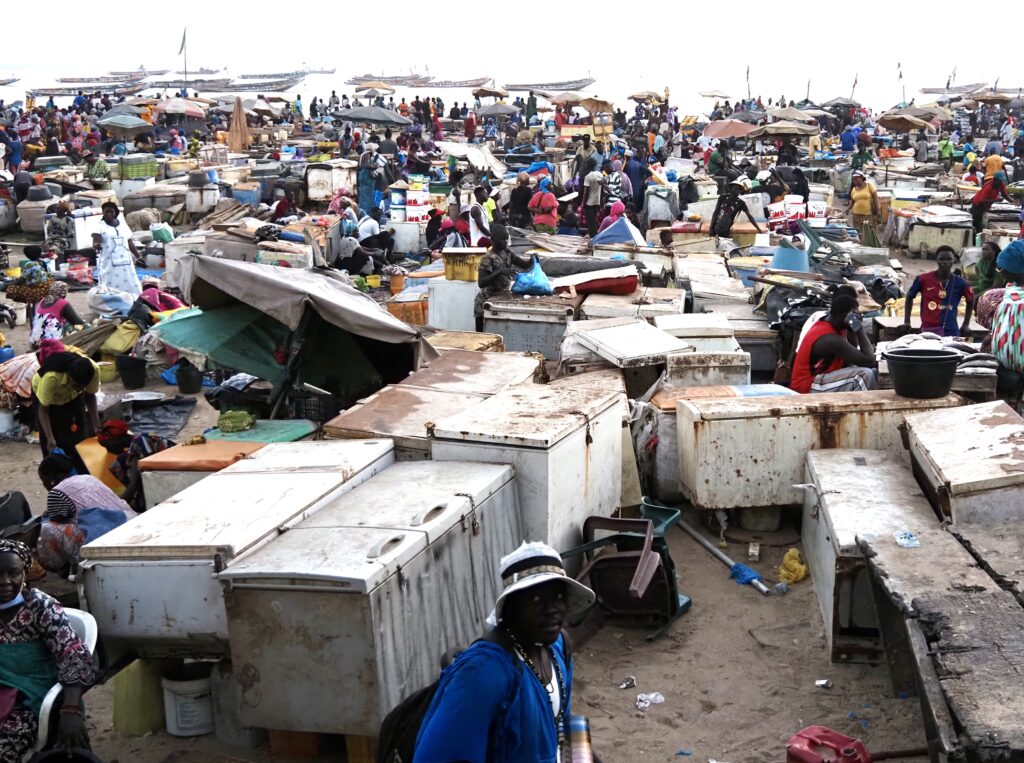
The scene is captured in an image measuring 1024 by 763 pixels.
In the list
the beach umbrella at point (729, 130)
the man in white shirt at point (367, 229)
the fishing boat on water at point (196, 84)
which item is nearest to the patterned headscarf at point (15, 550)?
the man in white shirt at point (367, 229)

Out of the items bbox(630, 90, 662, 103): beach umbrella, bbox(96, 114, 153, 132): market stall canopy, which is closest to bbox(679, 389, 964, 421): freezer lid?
bbox(96, 114, 153, 132): market stall canopy

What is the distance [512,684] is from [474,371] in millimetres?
4882

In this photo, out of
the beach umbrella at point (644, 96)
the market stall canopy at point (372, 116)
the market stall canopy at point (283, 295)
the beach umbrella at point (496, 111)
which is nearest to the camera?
the market stall canopy at point (283, 295)

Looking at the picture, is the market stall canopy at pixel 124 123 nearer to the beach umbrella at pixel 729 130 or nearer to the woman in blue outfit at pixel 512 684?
the beach umbrella at pixel 729 130

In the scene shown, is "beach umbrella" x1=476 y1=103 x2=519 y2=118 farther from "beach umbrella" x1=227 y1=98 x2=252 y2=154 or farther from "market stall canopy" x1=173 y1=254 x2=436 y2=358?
"market stall canopy" x1=173 y1=254 x2=436 y2=358

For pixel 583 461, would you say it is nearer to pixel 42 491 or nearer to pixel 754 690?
pixel 754 690

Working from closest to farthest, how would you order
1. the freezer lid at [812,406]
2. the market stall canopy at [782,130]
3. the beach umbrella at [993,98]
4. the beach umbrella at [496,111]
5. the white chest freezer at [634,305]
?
the freezer lid at [812,406] < the white chest freezer at [634,305] < the market stall canopy at [782,130] < the beach umbrella at [993,98] < the beach umbrella at [496,111]

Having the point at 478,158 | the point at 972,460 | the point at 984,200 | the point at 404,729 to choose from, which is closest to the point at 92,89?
the point at 478,158

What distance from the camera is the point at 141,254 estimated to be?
18.5m

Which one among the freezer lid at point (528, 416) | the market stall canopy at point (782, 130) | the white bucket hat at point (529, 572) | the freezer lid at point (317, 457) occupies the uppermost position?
the white bucket hat at point (529, 572)

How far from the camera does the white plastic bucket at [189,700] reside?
204 inches

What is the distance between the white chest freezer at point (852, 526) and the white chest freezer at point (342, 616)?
2068 mm

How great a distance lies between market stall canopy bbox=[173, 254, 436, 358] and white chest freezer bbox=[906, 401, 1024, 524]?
11.5 feet

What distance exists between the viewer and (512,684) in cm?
296
